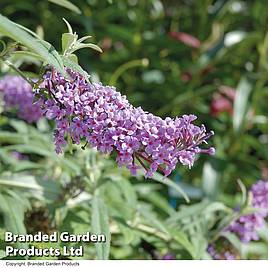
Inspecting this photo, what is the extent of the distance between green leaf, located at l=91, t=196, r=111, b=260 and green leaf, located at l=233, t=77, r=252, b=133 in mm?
849

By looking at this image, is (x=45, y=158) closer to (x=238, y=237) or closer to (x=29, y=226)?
(x=29, y=226)

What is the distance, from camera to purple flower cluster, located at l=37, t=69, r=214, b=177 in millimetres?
986

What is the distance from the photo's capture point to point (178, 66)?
7.46 ft

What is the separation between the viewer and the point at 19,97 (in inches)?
58.5

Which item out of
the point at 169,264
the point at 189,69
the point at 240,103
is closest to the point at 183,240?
the point at 169,264

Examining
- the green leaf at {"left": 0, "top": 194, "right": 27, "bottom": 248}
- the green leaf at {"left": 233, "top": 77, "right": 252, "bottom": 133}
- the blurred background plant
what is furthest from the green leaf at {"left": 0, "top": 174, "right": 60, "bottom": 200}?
the green leaf at {"left": 233, "top": 77, "right": 252, "bottom": 133}

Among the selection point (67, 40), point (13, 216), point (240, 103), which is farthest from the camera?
point (240, 103)

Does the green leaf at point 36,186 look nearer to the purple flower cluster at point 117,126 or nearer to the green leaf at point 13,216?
the green leaf at point 13,216

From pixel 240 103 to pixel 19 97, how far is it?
→ 89 centimetres

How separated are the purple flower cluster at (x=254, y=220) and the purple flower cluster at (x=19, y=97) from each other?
1.83ft

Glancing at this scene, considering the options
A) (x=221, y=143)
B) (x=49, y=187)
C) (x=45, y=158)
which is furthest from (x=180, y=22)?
(x=49, y=187)

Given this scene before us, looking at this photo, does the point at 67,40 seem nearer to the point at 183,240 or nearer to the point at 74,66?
the point at 74,66

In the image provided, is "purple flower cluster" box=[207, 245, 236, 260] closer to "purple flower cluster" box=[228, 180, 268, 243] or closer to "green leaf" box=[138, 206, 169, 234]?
"purple flower cluster" box=[228, 180, 268, 243]

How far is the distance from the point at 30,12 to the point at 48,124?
19.3 inches
